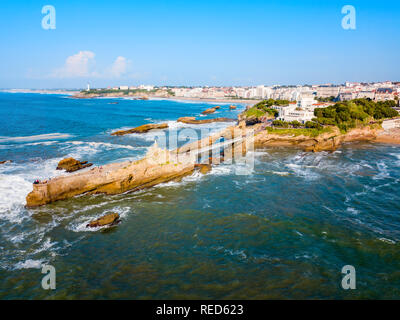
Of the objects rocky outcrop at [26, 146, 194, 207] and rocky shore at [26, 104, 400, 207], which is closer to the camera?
rocky outcrop at [26, 146, 194, 207]

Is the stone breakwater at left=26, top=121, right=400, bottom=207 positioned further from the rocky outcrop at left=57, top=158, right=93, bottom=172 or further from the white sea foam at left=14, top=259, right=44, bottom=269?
the white sea foam at left=14, top=259, right=44, bottom=269

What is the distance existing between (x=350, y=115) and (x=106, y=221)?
56.9 m

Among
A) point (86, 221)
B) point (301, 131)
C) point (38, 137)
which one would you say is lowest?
point (86, 221)

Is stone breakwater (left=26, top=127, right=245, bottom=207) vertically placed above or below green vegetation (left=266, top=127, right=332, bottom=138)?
below

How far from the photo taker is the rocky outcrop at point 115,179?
2334 centimetres

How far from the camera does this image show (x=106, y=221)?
19.8 metres

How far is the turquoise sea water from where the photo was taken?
13844 millimetres

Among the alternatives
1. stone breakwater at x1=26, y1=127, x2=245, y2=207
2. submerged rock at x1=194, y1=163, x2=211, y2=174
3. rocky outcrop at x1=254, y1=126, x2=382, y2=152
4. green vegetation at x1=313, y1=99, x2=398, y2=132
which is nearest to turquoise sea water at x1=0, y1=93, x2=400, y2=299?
submerged rock at x1=194, y1=163, x2=211, y2=174

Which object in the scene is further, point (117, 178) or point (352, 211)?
point (117, 178)

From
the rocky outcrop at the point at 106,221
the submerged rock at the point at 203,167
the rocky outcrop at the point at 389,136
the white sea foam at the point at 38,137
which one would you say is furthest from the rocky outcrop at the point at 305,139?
the white sea foam at the point at 38,137

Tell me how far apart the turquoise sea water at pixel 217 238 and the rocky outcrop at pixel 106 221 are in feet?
2.17

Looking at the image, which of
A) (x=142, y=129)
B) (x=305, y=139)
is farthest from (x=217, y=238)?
(x=142, y=129)

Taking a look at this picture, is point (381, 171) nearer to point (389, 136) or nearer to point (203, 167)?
point (203, 167)

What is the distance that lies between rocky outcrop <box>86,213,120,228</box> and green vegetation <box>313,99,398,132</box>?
47.5 m
